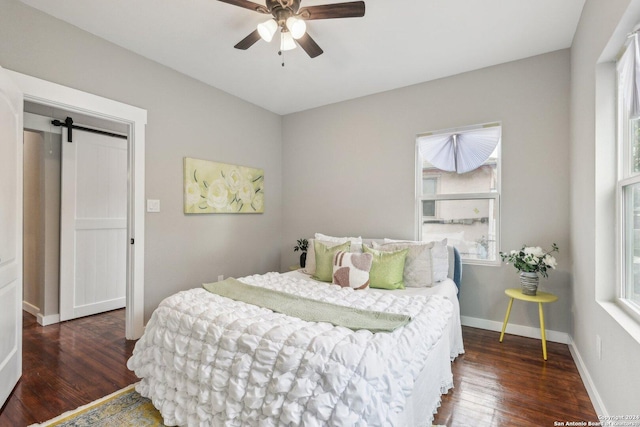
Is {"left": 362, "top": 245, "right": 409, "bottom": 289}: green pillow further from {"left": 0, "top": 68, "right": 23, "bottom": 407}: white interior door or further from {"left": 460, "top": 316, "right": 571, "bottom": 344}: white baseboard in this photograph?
{"left": 0, "top": 68, "right": 23, "bottom": 407}: white interior door

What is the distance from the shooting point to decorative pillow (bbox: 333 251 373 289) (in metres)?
2.75

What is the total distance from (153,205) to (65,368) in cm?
146

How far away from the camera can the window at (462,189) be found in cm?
318

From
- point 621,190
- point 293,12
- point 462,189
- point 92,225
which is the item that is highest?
point 293,12

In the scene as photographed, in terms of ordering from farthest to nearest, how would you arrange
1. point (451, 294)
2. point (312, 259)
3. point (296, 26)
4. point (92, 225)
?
point (92, 225) → point (312, 259) → point (451, 294) → point (296, 26)

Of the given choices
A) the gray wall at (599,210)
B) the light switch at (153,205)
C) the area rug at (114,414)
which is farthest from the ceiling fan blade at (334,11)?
the area rug at (114,414)

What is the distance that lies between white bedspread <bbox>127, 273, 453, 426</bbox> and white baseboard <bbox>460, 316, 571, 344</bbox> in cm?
138

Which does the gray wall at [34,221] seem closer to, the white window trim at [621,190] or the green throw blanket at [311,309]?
the green throw blanket at [311,309]

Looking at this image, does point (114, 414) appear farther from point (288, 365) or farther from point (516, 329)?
point (516, 329)

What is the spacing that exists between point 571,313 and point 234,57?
12.6 feet

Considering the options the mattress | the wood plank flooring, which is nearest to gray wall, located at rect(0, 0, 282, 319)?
the mattress

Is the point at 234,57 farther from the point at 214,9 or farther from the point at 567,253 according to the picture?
the point at 567,253

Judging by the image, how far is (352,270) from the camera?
2797mm

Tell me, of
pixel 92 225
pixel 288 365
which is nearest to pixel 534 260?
pixel 288 365
